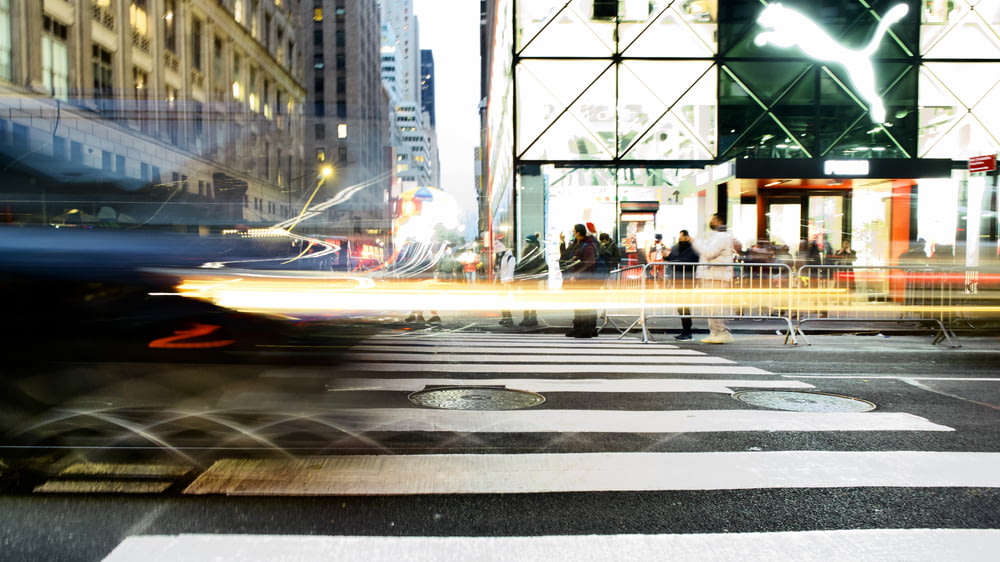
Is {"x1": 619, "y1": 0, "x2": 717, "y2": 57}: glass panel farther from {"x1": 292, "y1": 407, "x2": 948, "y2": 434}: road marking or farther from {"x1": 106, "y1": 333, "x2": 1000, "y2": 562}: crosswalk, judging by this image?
{"x1": 292, "y1": 407, "x2": 948, "y2": 434}: road marking

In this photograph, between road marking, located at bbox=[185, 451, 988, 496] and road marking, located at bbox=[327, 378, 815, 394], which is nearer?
road marking, located at bbox=[185, 451, 988, 496]

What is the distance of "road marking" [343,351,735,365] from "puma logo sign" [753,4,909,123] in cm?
1589

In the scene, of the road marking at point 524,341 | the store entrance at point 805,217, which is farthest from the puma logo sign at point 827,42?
the road marking at point 524,341

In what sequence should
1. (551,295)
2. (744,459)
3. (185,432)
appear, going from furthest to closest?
(551,295) < (185,432) < (744,459)

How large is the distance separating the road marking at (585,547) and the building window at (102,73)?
1060 inches

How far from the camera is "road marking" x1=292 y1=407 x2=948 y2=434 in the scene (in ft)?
Answer: 17.2

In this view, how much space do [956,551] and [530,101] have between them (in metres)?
19.9

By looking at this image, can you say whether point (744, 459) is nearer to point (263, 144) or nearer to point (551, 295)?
point (263, 144)

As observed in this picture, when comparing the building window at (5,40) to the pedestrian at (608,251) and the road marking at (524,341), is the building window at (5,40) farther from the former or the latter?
the pedestrian at (608,251)

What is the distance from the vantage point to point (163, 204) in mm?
8234

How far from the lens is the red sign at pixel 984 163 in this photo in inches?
558

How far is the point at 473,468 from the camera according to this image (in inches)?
167

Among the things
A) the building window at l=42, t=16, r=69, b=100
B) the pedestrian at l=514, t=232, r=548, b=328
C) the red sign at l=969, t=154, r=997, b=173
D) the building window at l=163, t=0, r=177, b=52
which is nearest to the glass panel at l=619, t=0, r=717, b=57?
the pedestrian at l=514, t=232, r=548, b=328

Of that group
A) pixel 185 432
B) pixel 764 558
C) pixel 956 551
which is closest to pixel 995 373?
pixel 956 551
